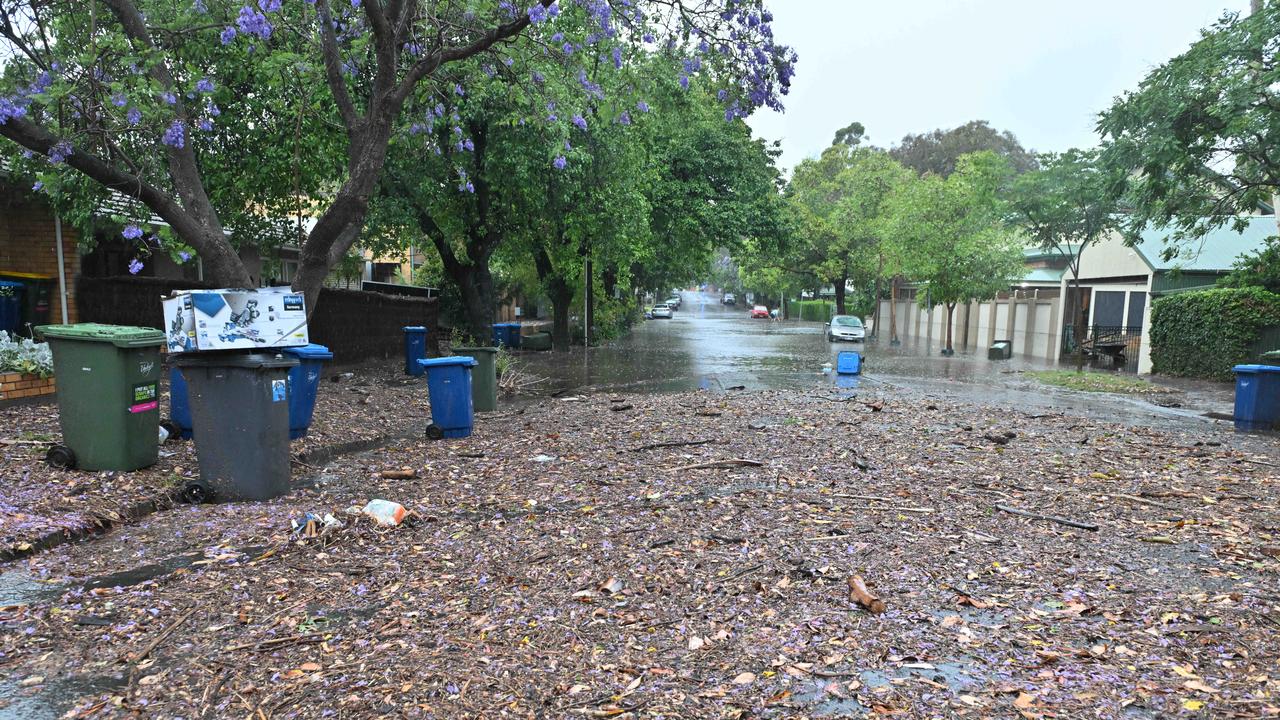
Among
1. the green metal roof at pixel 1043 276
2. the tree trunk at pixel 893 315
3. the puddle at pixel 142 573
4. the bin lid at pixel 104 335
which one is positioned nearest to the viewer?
the puddle at pixel 142 573

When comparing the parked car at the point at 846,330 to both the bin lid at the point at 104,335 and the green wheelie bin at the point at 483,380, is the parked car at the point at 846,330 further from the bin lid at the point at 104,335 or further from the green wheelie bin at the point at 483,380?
the bin lid at the point at 104,335

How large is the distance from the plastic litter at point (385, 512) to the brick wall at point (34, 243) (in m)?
9.89

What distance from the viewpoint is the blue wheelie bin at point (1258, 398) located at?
11.1 metres

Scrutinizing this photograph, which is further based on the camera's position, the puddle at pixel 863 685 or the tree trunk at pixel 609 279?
the tree trunk at pixel 609 279

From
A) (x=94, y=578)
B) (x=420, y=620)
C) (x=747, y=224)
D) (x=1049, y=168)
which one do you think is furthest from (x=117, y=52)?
(x=1049, y=168)

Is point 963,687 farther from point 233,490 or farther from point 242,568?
point 233,490

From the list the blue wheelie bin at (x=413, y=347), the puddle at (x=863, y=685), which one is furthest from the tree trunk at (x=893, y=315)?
the puddle at (x=863, y=685)

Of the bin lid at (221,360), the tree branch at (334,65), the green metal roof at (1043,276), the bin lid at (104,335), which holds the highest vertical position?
the tree branch at (334,65)

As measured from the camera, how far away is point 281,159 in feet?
43.2

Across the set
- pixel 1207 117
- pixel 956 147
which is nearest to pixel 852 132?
pixel 956 147

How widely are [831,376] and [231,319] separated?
50.6ft

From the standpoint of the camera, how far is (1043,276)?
107ft

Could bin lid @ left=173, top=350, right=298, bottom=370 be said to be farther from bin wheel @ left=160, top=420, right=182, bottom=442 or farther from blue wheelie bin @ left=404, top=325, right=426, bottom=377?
blue wheelie bin @ left=404, top=325, right=426, bottom=377

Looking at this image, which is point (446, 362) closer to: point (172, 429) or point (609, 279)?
point (172, 429)
